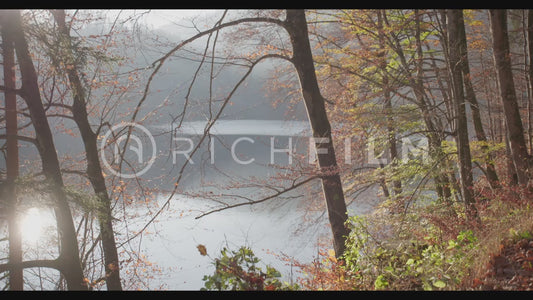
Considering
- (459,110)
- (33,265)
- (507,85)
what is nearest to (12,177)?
(33,265)

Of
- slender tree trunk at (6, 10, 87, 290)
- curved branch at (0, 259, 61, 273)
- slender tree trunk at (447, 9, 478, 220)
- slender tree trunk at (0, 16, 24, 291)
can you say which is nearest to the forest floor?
slender tree trunk at (447, 9, 478, 220)

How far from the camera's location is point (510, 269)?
3.03m

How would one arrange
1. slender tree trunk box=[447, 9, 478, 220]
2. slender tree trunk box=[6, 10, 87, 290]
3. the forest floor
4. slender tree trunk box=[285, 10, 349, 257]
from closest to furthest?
1. the forest floor
2. slender tree trunk box=[6, 10, 87, 290]
3. slender tree trunk box=[447, 9, 478, 220]
4. slender tree trunk box=[285, 10, 349, 257]

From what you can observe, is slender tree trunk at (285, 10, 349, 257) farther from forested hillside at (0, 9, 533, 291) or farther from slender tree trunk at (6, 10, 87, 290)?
slender tree trunk at (6, 10, 87, 290)

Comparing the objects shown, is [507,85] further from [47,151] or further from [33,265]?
[33,265]

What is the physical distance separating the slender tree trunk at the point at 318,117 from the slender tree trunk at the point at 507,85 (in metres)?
2.12

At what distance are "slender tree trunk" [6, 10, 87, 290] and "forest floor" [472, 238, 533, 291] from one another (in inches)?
157

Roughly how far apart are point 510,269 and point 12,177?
4634 millimetres

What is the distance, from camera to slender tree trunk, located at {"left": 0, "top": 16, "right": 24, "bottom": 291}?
4.03 meters

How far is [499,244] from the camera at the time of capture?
128 inches

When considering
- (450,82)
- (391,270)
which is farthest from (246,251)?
(450,82)

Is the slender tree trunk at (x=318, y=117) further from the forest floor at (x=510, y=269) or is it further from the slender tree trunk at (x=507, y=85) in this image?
the forest floor at (x=510, y=269)

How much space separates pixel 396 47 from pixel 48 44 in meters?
5.42
